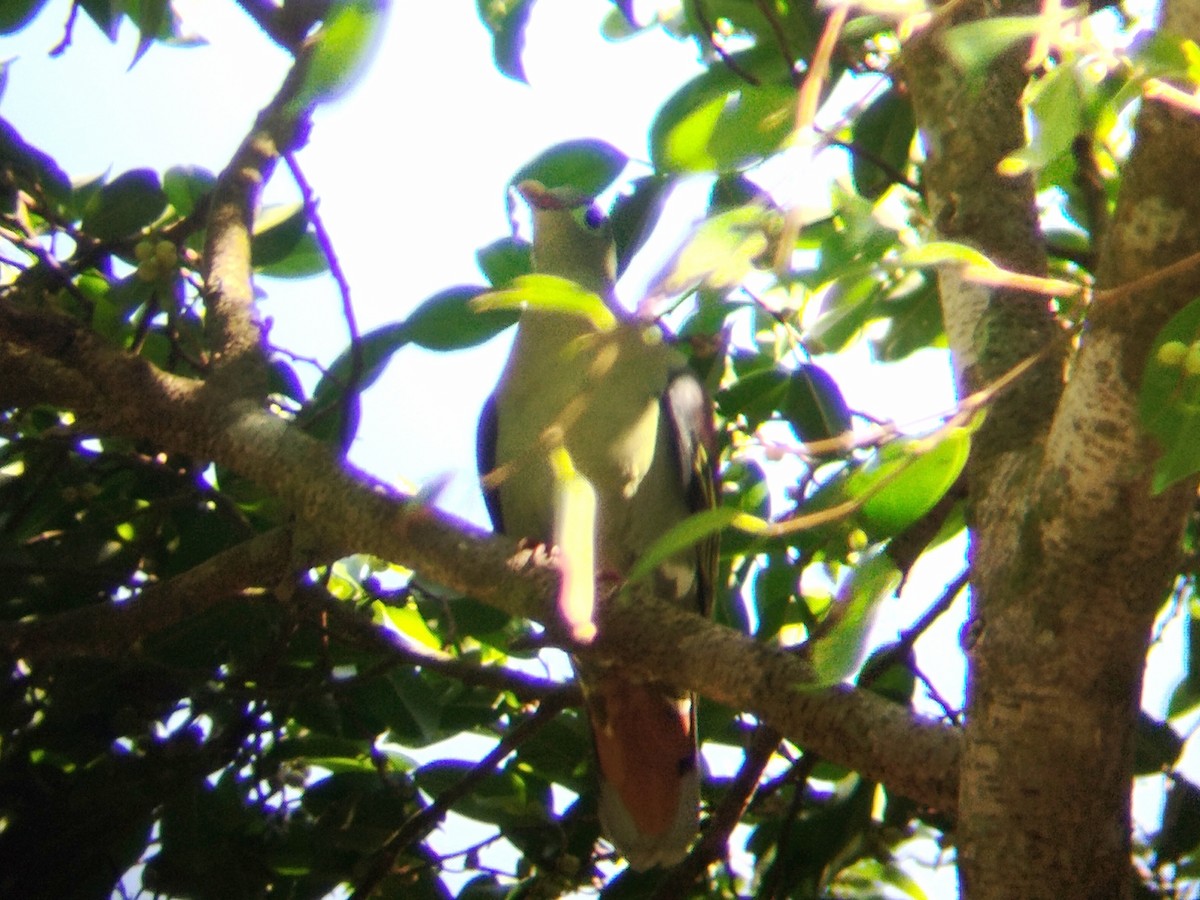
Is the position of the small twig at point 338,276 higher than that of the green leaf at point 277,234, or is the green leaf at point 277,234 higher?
the green leaf at point 277,234

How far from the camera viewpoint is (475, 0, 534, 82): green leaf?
1.38 meters

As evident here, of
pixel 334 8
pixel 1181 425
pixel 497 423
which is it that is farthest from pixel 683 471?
pixel 334 8

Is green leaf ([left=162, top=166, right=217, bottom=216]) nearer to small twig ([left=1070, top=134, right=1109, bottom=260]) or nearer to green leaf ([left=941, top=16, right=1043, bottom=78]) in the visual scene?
small twig ([left=1070, top=134, right=1109, bottom=260])

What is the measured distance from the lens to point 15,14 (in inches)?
70.0

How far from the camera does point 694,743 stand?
7.38 ft

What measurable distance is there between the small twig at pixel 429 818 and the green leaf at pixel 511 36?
104cm

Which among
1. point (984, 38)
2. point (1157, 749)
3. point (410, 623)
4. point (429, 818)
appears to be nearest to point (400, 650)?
point (429, 818)

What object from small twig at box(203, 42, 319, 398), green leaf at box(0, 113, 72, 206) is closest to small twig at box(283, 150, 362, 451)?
small twig at box(203, 42, 319, 398)

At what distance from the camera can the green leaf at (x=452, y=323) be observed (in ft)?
5.55

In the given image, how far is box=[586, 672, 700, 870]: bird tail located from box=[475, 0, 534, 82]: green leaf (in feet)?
3.39

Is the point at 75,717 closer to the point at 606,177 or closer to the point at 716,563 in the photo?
the point at 716,563

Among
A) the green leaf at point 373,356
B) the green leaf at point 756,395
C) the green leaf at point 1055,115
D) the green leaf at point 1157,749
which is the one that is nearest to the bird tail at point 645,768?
the green leaf at point 756,395

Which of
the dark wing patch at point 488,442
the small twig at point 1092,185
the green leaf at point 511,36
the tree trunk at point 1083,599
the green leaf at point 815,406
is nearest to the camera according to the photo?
the tree trunk at point 1083,599

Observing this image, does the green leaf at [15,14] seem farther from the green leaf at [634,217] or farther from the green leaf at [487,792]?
the green leaf at [487,792]
